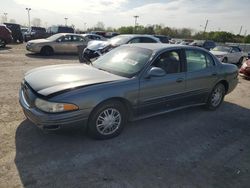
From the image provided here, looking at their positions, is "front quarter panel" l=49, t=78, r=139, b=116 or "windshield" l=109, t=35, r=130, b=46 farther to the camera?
"windshield" l=109, t=35, r=130, b=46

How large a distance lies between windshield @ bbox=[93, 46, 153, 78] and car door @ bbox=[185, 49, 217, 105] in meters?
1.07

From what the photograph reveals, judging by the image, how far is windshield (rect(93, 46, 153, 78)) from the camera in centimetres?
414

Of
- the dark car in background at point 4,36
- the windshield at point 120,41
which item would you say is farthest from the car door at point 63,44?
the dark car in background at point 4,36

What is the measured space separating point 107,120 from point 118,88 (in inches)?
22.0

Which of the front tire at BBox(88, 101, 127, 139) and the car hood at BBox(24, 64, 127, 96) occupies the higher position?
the car hood at BBox(24, 64, 127, 96)

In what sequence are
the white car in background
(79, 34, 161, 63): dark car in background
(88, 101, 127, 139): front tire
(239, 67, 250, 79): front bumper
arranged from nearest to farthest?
1. (88, 101, 127, 139): front tire
2. (239, 67, 250, 79): front bumper
3. (79, 34, 161, 63): dark car in background
4. the white car in background

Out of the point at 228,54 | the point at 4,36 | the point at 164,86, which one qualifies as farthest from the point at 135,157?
the point at 4,36

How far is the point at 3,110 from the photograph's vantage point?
470 cm

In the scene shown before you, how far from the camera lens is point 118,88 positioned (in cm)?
371

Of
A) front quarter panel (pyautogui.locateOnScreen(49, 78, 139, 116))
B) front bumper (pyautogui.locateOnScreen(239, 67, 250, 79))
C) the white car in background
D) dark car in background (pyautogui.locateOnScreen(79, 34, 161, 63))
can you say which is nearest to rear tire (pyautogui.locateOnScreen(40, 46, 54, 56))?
dark car in background (pyautogui.locateOnScreen(79, 34, 161, 63))

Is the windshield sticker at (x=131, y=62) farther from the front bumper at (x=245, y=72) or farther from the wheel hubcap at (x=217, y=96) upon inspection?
the front bumper at (x=245, y=72)

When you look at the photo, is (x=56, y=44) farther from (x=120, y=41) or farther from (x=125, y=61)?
(x=125, y=61)

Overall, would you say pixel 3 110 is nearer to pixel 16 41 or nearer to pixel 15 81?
pixel 15 81

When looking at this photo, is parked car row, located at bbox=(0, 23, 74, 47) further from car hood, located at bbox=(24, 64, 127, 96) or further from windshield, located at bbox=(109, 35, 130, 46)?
car hood, located at bbox=(24, 64, 127, 96)
